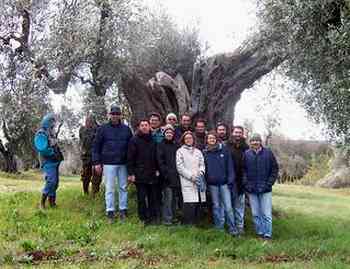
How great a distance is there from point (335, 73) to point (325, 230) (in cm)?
597

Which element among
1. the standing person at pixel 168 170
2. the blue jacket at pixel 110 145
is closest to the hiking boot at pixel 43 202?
the blue jacket at pixel 110 145

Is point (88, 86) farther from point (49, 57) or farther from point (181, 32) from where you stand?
point (181, 32)

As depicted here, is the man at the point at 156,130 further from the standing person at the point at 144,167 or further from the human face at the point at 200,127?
the human face at the point at 200,127

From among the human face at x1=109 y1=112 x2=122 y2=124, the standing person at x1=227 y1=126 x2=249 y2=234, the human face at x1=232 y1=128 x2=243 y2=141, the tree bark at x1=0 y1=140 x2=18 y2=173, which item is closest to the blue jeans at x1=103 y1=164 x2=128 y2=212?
the human face at x1=109 y1=112 x2=122 y2=124

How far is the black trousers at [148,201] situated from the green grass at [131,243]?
1.04 feet

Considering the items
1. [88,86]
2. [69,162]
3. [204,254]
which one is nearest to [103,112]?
[88,86]

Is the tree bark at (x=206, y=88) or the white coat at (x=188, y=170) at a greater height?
the tree bark at (x=206, y=88)

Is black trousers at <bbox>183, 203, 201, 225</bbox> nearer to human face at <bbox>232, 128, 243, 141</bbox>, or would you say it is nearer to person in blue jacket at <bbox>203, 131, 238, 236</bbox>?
person in blue jacket at <bbox>203, 131, 238, 236</bbox>

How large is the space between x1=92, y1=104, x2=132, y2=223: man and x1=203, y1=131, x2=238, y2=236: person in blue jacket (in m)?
1.88

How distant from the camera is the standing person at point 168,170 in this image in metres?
12.2

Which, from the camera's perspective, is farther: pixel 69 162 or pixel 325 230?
pixel 69 162

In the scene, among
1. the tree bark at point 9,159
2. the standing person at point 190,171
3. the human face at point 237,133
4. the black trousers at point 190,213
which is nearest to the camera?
the standing person at point 190,171

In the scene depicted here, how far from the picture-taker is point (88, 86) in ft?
56.5

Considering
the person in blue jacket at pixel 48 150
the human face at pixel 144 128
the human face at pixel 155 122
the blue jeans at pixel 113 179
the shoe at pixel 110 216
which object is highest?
the human face at pixel 155 122
